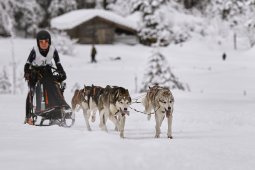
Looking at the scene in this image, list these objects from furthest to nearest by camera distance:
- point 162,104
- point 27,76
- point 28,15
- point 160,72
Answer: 1. point 28,15
2. point 160,72
3. point 27,76
4. point 162,104

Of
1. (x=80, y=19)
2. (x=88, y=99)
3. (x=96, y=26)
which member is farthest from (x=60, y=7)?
(x=88, y=99)

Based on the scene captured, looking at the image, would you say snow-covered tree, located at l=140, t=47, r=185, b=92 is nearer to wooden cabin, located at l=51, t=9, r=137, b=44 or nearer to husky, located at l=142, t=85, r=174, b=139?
husky, located at l=142, t=85, r=174, b=139

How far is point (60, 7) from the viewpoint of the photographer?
66.4 metres

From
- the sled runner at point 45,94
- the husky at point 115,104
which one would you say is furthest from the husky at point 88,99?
the sled runner at point 45,94

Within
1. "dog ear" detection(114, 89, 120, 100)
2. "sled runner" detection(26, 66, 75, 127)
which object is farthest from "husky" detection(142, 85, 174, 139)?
"sled runner" detection(26, 66, 75, 127)

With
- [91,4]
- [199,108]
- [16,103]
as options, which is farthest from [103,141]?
[91,4]

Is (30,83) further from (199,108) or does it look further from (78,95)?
(199,108)

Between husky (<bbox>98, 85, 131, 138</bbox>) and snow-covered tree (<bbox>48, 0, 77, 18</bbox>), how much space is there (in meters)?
56.9

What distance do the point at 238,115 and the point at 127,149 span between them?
7690mm

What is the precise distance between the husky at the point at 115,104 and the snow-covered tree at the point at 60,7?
56.9 m

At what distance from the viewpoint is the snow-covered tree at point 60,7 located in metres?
66.0

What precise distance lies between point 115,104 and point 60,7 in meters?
58.2

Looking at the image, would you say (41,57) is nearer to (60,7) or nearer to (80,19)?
(80,19)

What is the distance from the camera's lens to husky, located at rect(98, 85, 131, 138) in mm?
9352
